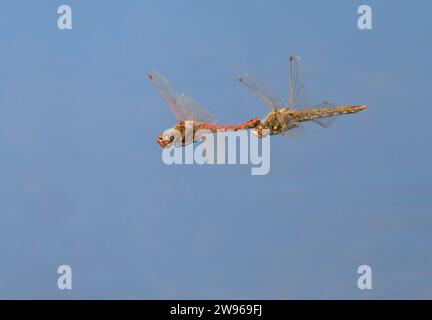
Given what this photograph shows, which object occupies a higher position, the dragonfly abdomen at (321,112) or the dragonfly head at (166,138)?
the dragonfly abdomen at (321,112)

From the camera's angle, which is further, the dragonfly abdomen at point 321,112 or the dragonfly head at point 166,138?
the dragonfly abdomen at point 321,112

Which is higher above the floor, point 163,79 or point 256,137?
point 163,79

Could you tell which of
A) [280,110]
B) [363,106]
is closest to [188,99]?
[280,110]

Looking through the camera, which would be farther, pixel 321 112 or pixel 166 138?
pixel 321 112

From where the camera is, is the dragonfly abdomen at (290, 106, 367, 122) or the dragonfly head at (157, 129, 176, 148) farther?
the dragonfly abdomen at (290, 106, 367, 122)

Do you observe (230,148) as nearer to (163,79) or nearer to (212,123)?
(212,123)

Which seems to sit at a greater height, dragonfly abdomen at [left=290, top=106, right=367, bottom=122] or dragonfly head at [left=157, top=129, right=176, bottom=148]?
dragonfly abdomen at [left=290, top=106, right=367, bottom=122]
